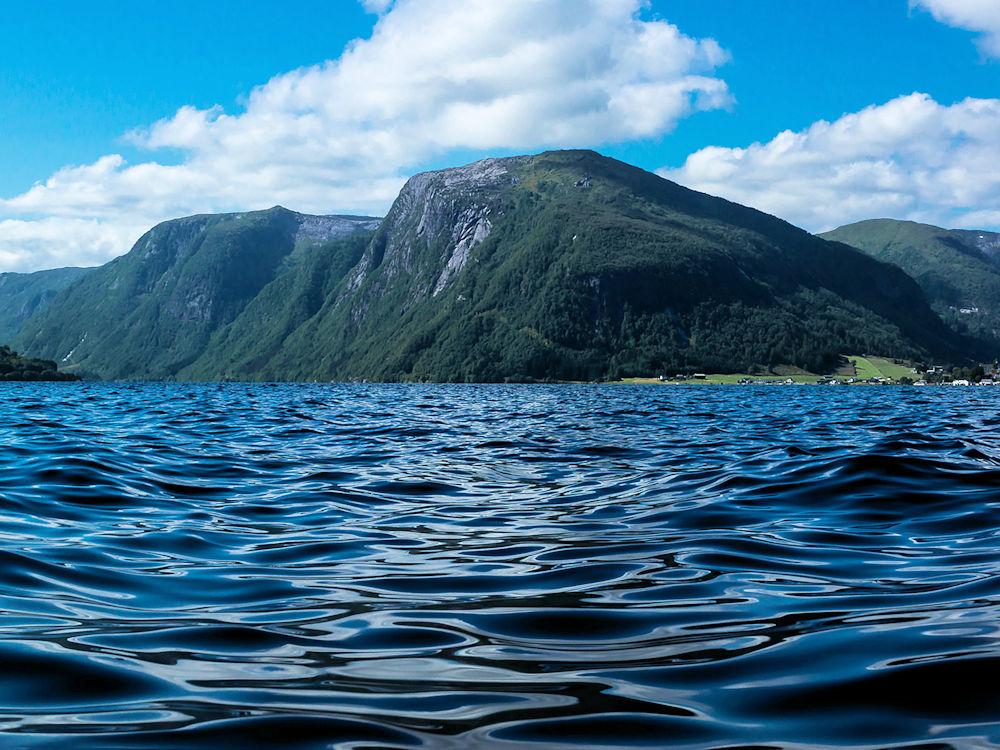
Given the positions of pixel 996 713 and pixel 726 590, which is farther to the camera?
pixel 726 590

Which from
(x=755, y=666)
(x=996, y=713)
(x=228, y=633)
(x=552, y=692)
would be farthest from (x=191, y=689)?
(x=996, y=713)

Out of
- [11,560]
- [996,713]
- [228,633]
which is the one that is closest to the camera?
[996,713]

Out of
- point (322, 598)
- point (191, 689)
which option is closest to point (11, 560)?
point (322, 598)

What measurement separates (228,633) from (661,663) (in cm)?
344

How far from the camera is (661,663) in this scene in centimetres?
610

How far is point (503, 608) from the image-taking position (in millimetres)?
7902

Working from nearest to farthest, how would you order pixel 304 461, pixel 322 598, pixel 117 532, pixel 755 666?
pixel 755 666 < pixel 322 598 < pixel 117 532 < pixel 304 461

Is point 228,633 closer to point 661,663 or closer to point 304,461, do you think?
point 661,663

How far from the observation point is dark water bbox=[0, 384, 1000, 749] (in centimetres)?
495

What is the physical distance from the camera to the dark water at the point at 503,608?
4.95m

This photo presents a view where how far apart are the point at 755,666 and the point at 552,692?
1.49 m

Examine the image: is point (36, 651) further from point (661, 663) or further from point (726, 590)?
point (726, 590)

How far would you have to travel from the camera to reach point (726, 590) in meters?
8.48

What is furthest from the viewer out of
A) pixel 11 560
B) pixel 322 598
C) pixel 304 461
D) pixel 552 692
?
pixel 304 461
